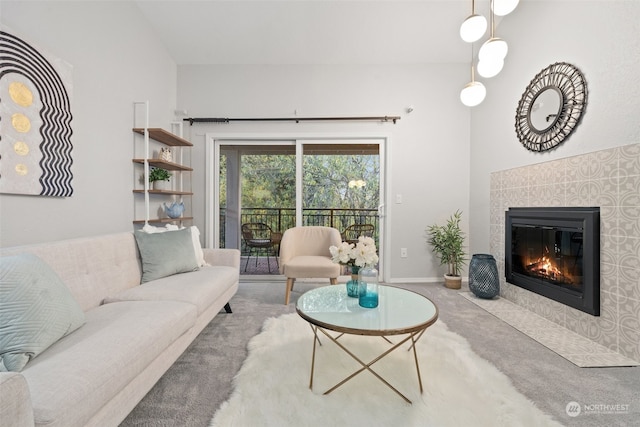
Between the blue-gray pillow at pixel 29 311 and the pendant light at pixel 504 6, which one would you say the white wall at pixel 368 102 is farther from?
the pendant light at pixel 504 6

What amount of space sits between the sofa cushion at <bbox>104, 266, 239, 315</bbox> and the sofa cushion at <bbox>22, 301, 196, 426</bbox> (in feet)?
0.58

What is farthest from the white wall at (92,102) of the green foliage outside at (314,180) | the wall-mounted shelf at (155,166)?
the green foliage outside at (314,180)

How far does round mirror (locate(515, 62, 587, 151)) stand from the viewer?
2096 millimetres

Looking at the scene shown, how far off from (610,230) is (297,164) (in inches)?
119

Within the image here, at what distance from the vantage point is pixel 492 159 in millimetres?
3088

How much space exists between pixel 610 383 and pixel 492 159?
231cm

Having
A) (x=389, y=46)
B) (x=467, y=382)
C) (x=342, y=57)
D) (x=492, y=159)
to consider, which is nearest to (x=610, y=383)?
(x=467, y=382)

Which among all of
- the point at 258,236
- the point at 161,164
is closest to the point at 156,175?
the point at 161,164

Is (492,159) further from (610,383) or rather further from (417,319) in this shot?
(417,319)

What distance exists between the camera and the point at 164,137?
2.96 m

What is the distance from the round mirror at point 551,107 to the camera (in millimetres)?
2096

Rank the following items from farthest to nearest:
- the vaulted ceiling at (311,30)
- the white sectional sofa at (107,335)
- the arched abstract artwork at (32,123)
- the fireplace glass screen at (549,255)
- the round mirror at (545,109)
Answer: the vaulted ceiling at (311,30), the round mirror at (545,109), the fireplace glass screen at (549,255), the arched abstract artwork at (32,123), the white sectional sofa at (107,335)

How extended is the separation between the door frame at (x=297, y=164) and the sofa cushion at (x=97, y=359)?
2214 millimetres

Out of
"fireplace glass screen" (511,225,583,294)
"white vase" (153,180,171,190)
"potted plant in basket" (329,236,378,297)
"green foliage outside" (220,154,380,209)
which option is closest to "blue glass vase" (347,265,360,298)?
"potted plant in basket" (329,236,378,297)
